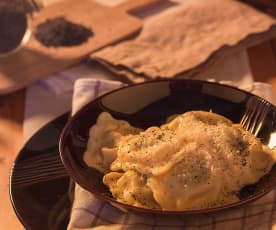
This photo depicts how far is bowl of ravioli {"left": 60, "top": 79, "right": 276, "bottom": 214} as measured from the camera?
2.56ft

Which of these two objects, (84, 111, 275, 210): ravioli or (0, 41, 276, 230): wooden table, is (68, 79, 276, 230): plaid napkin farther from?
(0, 41, 276, 230): wooden table

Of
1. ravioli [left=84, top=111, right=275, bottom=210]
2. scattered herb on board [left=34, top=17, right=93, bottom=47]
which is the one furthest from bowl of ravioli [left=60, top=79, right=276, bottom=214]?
scattered herb on board [left=34, top=17, right=93, bottom=47]

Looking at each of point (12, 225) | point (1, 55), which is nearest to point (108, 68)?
point (1, 55)

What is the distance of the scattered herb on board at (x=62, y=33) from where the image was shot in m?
1.48

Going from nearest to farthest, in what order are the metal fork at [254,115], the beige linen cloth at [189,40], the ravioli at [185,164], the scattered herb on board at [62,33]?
the ravioli at [185,164] → the metal fork at [254,115] → the beige linen cloth at [189,40] → the scattered herb on board at [62,33]

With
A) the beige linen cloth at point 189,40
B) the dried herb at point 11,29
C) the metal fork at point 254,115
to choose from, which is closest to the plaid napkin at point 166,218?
the metal fork at point 254,115

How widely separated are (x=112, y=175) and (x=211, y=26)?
77 cm

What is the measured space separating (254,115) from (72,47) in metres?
0.69

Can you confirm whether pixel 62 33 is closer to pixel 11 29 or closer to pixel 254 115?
pixel 11 29

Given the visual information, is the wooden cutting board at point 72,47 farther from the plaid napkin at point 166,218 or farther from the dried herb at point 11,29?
the plaid napkin at point 166,218

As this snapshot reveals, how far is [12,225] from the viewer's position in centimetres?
92

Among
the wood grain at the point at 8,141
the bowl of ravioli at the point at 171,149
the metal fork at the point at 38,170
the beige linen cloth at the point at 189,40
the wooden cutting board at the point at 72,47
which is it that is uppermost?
the bowl of ravioli at the point at 171,149

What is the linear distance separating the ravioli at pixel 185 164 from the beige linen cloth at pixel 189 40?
417 millimetres

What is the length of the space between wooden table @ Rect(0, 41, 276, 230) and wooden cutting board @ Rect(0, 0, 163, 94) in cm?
5
